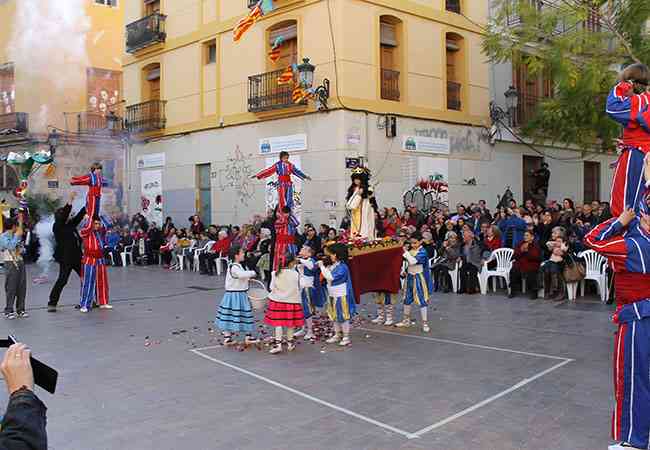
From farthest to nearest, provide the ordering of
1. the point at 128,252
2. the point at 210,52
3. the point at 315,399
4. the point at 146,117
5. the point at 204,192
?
the point at 146,117
the point at 128,252
the point at 204,192
the point at 210,52
the point at 315,399

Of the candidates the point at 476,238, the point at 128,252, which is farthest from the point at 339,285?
the point at 128,252

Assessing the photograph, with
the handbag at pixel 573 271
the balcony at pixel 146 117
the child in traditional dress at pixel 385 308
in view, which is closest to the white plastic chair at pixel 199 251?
the balcony at pixel 146 117

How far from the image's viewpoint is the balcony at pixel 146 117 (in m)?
24.6

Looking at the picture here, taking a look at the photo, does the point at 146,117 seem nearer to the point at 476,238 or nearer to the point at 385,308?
the point at 476,238

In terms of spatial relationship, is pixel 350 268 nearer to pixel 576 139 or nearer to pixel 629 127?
pixel 629 127

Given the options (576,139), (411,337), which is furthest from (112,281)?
(576,139)

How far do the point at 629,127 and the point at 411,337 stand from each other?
5.53m

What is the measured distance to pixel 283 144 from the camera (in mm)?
19609

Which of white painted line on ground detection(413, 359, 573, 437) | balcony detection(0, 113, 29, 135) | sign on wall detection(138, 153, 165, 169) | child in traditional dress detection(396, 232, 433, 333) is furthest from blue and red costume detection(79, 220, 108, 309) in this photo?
balcony detection(0, 113, 29, 135)

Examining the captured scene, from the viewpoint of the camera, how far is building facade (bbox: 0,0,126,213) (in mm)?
24797

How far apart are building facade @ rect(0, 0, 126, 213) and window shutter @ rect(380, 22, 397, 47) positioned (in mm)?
12112

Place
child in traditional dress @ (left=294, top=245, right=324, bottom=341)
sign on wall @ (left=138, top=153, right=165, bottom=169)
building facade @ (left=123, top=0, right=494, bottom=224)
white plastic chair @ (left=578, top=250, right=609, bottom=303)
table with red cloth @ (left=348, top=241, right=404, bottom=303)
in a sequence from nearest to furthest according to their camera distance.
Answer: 1. child in traditional dress @ (left=294, top=245, right=324, bottom=341)
2. table with red cloth @ (left=348, top=241, right=404, bottom=303)
3. white plastic chair @ (left=578, top=250, right=609, bottom=303)
4. building facade @ (left=123, top=0, right=494, bottom=224)
5. sign on wall @ (left=138, top=153, right=165, bottom=169)

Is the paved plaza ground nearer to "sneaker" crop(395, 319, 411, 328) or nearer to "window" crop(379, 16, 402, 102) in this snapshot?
"sneaker" crop(395, 319, 411, 328)

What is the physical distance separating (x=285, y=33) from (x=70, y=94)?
11156mm
